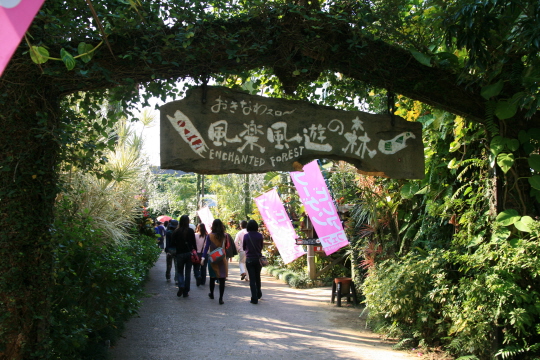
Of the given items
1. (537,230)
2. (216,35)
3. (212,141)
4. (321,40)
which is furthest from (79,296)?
(537,230)

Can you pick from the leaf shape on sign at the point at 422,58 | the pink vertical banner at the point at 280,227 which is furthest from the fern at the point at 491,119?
the pink vertical banner at the point at 280,227

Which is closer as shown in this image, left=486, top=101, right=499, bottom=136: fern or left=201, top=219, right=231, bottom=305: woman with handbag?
left=486, top=101, right=499, bottom=136: fern

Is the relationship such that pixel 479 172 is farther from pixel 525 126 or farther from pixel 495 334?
pixel 495 334

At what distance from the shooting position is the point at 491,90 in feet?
14.4

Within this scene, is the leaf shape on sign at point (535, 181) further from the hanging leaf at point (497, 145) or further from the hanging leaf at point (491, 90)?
the hanging leaf at point (491, 90)

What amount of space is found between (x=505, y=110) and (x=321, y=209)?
193 inches

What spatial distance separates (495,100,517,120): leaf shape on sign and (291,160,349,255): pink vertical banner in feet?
15.3

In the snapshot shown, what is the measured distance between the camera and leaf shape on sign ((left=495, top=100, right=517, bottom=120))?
14.4 feet

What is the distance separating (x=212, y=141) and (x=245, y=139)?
11.8 inches

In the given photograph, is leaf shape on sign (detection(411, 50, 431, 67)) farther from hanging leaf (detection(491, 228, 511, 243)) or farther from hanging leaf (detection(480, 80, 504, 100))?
hanging leaf (detection(491, 228, 511, 243))

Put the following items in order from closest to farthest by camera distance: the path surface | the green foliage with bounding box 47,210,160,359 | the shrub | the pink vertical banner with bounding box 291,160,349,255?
the green foliage with bounding box 47,210,160,359 < the shrub < the path surface < the pink vertical banner with bounding box 291,160,349,255

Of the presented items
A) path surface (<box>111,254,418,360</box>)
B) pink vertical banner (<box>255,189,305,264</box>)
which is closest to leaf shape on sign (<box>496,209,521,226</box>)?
path surface (<box>111,254,418,360</box>)

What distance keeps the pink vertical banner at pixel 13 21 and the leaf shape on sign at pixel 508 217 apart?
4.37 metres

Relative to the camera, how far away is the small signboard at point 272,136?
3.87 meters
